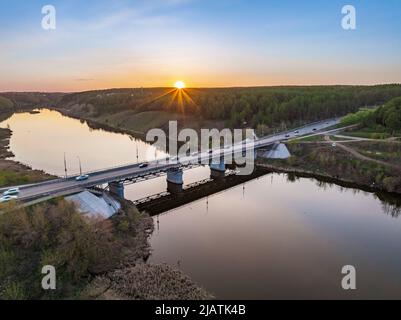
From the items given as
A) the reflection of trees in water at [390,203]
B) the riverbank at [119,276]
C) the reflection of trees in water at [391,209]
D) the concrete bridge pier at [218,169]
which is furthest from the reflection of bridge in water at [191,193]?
the reflection of trees in water at [391,209]

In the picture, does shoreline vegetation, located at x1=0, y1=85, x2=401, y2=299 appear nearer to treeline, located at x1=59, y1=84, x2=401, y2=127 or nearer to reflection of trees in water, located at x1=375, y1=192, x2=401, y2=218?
treeline, located at x1=59, y1=84, x2=401, y2=127

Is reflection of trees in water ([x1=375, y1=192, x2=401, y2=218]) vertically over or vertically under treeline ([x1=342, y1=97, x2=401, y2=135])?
under

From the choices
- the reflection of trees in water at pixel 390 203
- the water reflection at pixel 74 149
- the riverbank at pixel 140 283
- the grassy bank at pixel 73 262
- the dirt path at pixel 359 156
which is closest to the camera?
the grassy bank at pixel 73 262

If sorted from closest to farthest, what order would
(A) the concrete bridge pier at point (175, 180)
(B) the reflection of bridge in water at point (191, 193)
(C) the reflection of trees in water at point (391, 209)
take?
(C) the reflection of trees in water at point (391, 209) → (B) the reflection of bridge in water at point (191, 193) → (A) the concrete bridge pier at point (175, 180)

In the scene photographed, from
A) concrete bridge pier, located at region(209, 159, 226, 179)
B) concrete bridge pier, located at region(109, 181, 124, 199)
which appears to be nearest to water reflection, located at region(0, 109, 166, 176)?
concrete bridge pier, located at region(209, 159, 226, 179)

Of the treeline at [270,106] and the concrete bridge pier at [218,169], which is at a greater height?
the treeline at [270,106]

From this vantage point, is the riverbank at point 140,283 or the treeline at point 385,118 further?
the treeline at point 385,118

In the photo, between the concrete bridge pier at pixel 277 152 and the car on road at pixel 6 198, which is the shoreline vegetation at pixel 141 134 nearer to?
the concrete bridge pier at pixel 277 152
